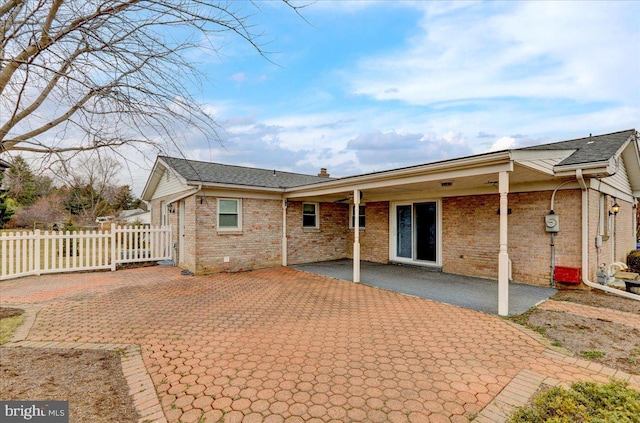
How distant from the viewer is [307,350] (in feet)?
12.6

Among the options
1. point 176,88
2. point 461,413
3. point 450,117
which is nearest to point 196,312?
point 176,88

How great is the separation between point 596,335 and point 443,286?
10.6 feet

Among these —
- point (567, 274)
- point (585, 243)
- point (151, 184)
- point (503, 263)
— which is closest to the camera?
point (503, 263)

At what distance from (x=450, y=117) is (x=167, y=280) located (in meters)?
11.9

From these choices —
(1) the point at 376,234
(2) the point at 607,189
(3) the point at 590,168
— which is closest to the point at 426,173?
(3) the point at 590,168

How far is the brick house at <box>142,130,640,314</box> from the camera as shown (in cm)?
648

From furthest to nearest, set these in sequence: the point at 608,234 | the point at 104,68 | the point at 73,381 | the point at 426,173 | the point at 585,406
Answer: the point at 608,234 < the point at 426,173 < the point at 73,381 < the point at 104,68 < the point at 585,406

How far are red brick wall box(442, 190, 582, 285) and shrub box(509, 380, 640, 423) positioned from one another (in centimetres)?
527

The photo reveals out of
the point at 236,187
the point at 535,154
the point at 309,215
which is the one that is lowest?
the point at 309,215

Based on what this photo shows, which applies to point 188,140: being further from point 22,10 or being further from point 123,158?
point 22,10

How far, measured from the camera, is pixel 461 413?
8.47ft

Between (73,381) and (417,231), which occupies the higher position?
(417,231)

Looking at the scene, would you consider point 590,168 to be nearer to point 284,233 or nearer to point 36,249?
point 284,233

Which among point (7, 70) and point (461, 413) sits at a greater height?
point (7, 70)
